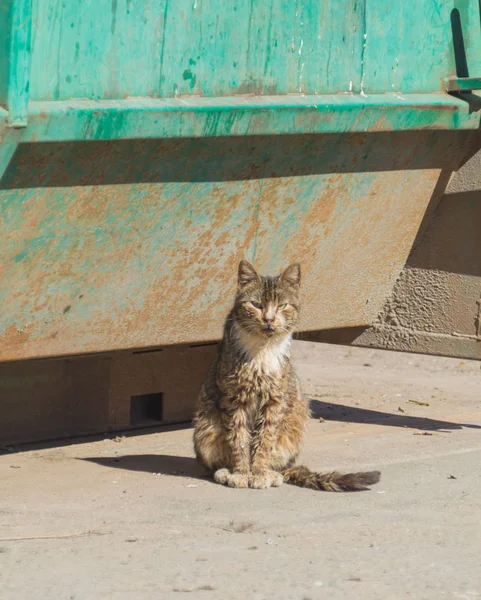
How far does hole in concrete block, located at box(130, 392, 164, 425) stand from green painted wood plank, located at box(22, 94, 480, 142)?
2.10 metres

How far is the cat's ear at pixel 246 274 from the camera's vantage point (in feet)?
18.6

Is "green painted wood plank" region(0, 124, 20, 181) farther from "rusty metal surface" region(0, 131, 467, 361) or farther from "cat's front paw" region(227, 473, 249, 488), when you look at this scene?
"cat's front paw" region(227, 473, 249, 488)

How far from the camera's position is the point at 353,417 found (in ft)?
24.4

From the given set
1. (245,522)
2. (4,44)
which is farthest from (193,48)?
(245,522)

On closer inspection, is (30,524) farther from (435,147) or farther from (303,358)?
(303,358)

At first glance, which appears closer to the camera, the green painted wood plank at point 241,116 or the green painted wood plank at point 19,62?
the green painted wood plank at point 19,62

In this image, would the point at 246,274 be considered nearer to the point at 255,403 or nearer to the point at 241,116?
the point at 255,403

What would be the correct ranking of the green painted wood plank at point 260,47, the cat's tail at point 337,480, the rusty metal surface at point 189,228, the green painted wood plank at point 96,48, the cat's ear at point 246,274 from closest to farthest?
the green painted wood plank at point 96,48, the rusty metal surface at point 189,228, the green painted wood plank at point 260,47, the cat's tail at point 337,480, the cat's ear at point 246,274

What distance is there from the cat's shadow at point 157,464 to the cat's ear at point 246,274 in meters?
0.95

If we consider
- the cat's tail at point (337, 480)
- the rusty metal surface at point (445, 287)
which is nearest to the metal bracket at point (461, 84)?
the rusty metal surface at point (445, 287)

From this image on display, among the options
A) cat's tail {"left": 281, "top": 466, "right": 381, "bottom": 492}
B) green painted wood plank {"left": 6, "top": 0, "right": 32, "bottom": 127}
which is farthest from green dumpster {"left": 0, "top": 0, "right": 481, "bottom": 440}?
cat's tail {"left": 281, "top": 466, "right": 381, "bottom": 492}

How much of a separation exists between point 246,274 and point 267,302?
0.19m

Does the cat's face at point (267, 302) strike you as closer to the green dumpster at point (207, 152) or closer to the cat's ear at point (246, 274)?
the cat's ear at point (246, 274)

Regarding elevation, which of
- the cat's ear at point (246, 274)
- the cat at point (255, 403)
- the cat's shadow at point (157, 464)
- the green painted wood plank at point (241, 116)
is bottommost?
the cat's shadow at point (157, 464)
